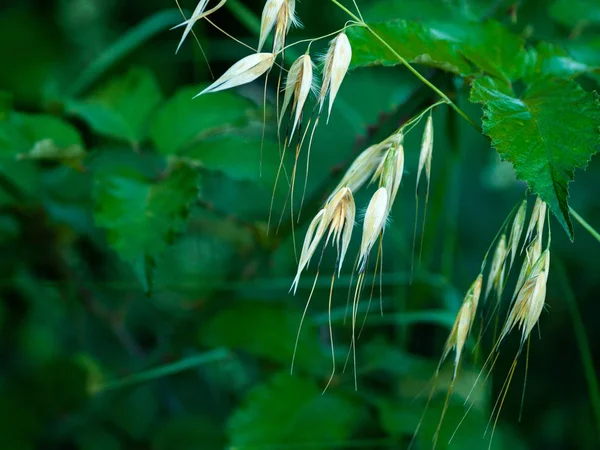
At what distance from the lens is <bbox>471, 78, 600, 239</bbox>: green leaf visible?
23.8 inches

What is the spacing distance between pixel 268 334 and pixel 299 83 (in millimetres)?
580

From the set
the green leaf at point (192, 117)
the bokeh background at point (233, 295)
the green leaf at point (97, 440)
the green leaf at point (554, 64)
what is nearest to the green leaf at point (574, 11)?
the bokeh background at point (233, 295)

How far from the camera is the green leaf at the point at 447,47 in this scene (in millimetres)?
768

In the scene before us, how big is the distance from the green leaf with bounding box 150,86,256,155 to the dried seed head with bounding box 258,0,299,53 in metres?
0.43

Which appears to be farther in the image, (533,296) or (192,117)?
(192,117)

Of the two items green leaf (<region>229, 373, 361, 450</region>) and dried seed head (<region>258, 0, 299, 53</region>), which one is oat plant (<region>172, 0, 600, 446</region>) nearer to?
dried seed head (<region>258, 0, 299, 53</region>)

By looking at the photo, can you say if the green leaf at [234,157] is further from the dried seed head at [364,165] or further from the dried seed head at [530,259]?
the dried seed head at [530,259]

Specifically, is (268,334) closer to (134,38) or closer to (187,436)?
(187,436)

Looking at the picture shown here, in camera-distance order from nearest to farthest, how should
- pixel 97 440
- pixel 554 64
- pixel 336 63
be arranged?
pixel 336 63, pixel 554 64, pixel 97 440

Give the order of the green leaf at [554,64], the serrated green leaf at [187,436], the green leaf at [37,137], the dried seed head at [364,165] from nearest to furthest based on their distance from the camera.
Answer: the dried seed head at [364,165], the green leaf at [554,64], the green leaf at [37,137], the serrated green leaf at [187,436]

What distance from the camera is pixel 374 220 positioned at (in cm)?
64

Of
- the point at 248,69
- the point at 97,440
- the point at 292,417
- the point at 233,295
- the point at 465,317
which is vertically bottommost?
the point at 97,440

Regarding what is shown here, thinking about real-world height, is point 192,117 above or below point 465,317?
above

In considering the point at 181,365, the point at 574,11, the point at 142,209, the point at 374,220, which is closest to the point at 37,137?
the point at 142,209
